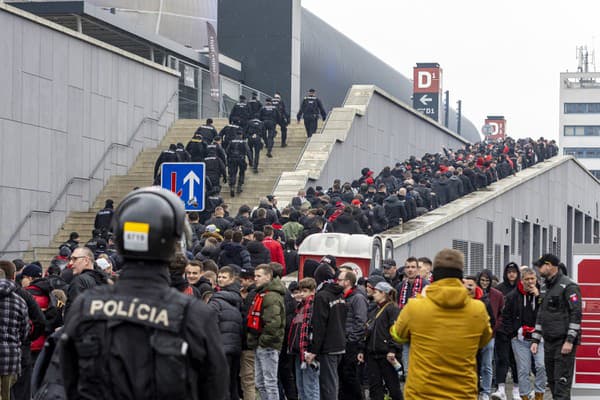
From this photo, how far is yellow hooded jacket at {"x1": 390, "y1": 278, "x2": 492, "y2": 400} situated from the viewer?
6.84 m

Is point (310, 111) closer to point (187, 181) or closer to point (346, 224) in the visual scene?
point (346, 224)

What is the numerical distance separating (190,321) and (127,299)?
0.24 m

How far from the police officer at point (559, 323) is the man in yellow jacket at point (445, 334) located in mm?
4999

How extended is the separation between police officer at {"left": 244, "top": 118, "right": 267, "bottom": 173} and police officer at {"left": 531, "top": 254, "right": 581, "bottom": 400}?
1763 cm

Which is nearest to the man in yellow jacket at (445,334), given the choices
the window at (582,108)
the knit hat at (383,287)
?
the knit hat at (383,287)

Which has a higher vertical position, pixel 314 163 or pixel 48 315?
pixel 314 163

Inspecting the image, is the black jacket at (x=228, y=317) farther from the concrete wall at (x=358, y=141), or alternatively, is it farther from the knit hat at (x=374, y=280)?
the concrete wall at (x=358, y=141)

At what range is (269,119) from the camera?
30.9m

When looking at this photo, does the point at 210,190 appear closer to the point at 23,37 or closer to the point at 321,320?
the point at 23,37

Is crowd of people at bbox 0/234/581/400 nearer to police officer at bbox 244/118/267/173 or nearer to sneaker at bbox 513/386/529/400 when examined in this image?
sneaker at bbox 513/386/529/400

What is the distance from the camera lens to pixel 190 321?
4227 mm

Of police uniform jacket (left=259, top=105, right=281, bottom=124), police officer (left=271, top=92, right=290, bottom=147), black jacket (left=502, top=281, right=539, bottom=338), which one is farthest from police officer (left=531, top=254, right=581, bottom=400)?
police officer (left=271, top=92, right=290, bottom=147)

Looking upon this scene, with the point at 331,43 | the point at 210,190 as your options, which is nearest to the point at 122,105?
the point at 210,190

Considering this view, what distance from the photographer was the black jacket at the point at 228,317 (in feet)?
36.9
